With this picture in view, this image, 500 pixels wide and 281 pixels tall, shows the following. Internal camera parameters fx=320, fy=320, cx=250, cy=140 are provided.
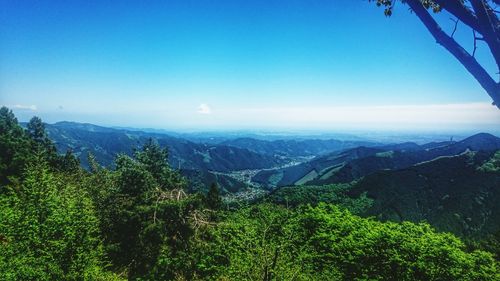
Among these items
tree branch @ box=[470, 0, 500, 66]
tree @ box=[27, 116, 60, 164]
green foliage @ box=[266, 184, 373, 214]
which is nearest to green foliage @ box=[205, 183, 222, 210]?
tree @ box=[27, 116, 60, 164]

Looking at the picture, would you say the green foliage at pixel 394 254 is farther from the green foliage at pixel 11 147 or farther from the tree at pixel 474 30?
the green foliage at pixel 11 147

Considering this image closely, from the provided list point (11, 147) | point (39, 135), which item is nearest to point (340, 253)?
point (11, 147)

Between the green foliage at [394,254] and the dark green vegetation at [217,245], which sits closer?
the dark green vegetation at [217,245]

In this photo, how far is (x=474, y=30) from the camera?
529 cm

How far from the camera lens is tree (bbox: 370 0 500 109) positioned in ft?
16.5

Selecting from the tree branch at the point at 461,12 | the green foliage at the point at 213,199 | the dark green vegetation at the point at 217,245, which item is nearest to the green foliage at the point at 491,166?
the green foliage at the point at 213,199

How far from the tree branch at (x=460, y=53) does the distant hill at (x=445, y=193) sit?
146692 mm

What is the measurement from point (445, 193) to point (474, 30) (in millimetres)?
172759

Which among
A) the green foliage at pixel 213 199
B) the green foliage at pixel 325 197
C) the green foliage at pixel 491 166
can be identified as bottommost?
the green foliage at pixel 325 197

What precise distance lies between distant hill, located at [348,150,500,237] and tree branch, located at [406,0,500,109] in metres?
147

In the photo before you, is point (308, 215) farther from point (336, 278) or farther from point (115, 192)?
point (115, 192)

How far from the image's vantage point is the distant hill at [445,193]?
131750mm

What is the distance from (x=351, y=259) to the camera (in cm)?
2500

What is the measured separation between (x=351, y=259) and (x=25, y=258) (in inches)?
922
